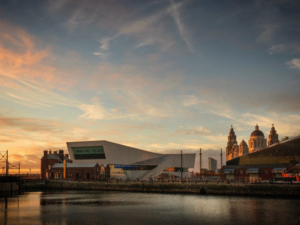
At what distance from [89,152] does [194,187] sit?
54584 millimetres

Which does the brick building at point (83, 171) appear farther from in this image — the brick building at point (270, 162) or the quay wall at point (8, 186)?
the brick building at point (270, 162)

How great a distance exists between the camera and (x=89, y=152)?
383ft

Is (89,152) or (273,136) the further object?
(273,136)

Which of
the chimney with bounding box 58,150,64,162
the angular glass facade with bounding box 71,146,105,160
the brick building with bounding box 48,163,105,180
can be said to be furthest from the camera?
the chimney with bounding box 58,150,64,162

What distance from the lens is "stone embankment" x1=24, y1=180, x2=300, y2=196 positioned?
61763 millimetres

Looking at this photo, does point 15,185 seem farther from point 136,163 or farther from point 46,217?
point 46,217

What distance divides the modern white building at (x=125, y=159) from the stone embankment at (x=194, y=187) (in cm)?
1983

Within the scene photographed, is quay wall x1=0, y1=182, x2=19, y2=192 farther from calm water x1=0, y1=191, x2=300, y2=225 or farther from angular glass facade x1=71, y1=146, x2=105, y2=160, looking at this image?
calm water x1=0, y1=191, x2=300, y2=225

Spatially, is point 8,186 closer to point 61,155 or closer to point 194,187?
point 61,155

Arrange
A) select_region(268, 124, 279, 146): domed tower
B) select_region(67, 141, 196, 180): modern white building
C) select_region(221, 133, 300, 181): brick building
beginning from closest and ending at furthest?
select_region(221, 133, 300, 181): brick building
select_region(67, 141, 196, 180): modern white building
select_region(268, 124, 279, 146): domed tower

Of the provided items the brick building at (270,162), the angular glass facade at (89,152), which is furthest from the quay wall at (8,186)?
the brick building at (270,162)

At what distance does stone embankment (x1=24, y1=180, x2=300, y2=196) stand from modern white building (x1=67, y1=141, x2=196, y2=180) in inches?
781

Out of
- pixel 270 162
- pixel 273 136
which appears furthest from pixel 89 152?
pixel 273 136

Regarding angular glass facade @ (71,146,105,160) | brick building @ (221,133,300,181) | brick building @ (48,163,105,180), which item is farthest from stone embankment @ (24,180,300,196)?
brick building @ (221,133,300,181)
